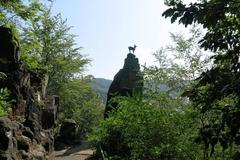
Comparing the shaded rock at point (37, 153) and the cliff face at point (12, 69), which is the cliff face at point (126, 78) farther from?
the cliff face at point (12, 69)

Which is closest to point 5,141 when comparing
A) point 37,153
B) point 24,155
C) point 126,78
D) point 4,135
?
point 4,135

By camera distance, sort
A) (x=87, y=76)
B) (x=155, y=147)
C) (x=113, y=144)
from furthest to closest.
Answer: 1. (x=87, y=76)
2. (x=113, y=144)
3. (x=155, y=147)

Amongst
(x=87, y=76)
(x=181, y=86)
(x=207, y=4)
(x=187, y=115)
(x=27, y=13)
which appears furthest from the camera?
(x=87, y=76)

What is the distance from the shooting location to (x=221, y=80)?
3.45m

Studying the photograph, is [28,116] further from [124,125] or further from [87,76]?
[87,76]

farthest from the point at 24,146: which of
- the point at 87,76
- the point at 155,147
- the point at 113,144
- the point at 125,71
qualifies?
the point at 87,76

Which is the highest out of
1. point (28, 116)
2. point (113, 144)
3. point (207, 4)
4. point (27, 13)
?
point (27, 13)

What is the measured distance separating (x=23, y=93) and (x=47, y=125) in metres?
5.71

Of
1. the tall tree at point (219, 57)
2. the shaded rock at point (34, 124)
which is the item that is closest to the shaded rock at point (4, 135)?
the shaded rock at point (34, 124)

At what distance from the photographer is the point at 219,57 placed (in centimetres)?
366

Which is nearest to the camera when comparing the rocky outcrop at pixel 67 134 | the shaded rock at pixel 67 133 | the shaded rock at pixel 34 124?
the shaded rock at pixel 34 124

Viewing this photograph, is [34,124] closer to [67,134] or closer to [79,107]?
[67,134]

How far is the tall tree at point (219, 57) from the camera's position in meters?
3.25

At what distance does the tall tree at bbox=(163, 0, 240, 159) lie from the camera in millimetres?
3254
